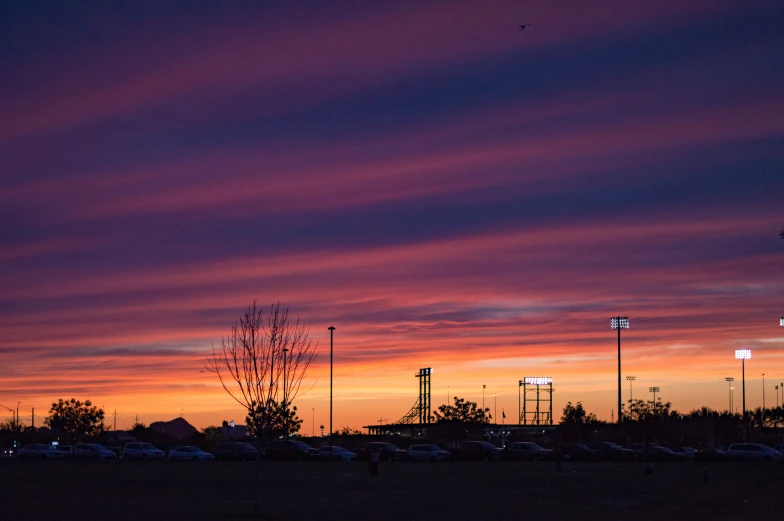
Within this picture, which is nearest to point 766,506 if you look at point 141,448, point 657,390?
point 141,448

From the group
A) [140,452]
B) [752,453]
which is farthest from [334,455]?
[752,453]

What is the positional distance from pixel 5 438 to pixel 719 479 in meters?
137

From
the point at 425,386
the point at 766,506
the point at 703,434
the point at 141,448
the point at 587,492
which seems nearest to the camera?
the point at 766,506

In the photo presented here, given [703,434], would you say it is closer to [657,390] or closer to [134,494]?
→ [657,390]

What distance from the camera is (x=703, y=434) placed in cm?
13388

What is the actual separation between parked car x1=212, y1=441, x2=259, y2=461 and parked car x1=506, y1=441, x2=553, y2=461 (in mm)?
23502

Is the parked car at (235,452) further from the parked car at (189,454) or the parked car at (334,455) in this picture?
the parked car at (334,455)

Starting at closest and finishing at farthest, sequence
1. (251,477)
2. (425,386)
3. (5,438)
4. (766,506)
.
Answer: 1. (766,506)
2. (251,477)
3. (425,386)
4. (5,438)

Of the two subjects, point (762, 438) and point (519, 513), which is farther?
point (762, 438)

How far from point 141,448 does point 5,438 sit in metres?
86.4

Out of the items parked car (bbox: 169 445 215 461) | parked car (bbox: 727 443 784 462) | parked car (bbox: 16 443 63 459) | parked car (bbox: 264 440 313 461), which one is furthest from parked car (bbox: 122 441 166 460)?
parked car (bbox: 727 443 784 462)

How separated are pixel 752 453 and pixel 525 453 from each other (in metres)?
19.6

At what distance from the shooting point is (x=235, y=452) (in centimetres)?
8225

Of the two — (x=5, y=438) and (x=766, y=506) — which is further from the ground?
(x=766, y=506)
